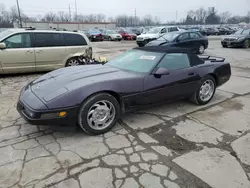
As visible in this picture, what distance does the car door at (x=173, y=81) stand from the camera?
3590mm

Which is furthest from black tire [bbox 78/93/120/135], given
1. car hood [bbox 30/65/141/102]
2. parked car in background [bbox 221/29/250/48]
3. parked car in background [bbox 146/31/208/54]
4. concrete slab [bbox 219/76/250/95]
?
parked car in background [bbox 221/29/250/48]

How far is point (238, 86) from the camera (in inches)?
240

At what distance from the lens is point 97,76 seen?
3.36 metres

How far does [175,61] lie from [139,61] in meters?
0.72

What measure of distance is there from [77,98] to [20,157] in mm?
1042

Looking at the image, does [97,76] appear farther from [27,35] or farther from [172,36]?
[172,36]

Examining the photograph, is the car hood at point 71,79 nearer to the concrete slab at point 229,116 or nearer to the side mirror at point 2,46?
the concrete slab at point 229,116

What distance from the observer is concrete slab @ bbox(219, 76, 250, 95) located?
18.4 ft

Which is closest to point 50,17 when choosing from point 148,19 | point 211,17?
point 148,19

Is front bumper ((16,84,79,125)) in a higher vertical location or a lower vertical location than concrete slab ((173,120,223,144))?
higher

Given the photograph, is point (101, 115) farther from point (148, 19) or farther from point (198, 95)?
point (148, 19)

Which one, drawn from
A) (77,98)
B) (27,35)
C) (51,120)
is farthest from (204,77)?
(27,35)

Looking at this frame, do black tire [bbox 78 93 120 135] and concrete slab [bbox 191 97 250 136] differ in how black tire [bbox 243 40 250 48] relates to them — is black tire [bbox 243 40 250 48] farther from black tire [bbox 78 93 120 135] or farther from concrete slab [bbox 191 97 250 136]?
black tire [bbox 78 93 120 135]

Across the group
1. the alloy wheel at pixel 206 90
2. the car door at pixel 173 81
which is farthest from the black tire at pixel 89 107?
the alloy wheel at pixel 206 90
